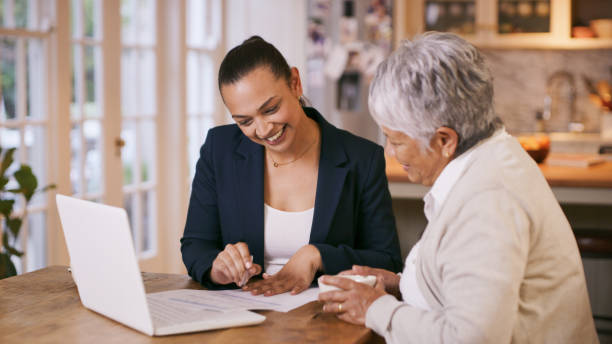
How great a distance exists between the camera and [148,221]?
455cm

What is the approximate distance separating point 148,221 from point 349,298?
3.32m

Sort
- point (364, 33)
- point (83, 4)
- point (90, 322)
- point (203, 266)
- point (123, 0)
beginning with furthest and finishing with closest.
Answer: point (364, 33) → point (123, 0) → point (83, 4) → point (203, 266) → point (90, 322)

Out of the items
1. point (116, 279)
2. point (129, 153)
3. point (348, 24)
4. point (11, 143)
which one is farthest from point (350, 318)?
point (348, 24)

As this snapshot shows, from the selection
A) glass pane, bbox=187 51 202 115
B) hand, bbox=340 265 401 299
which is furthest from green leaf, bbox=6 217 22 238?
glass pane, bbox=187 51 202 115

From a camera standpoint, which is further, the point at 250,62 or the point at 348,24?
the point at 348,24

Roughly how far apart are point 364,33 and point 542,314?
4631mm

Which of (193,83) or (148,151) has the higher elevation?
(193,83)

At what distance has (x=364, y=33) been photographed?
5695 millimetres

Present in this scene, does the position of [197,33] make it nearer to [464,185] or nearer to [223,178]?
[223,178]

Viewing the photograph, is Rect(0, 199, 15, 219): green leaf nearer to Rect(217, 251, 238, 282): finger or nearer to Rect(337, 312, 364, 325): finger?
Rect(217, 251, 238, 282): finger

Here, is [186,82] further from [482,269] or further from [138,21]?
[482,269]

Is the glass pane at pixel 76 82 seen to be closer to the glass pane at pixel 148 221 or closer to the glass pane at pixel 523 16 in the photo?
the glass pane at pixel 148 221

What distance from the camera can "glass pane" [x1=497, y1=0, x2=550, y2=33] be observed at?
222 inches

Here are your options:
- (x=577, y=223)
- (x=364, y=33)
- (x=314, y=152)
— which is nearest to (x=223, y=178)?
(x=314, y=152)
